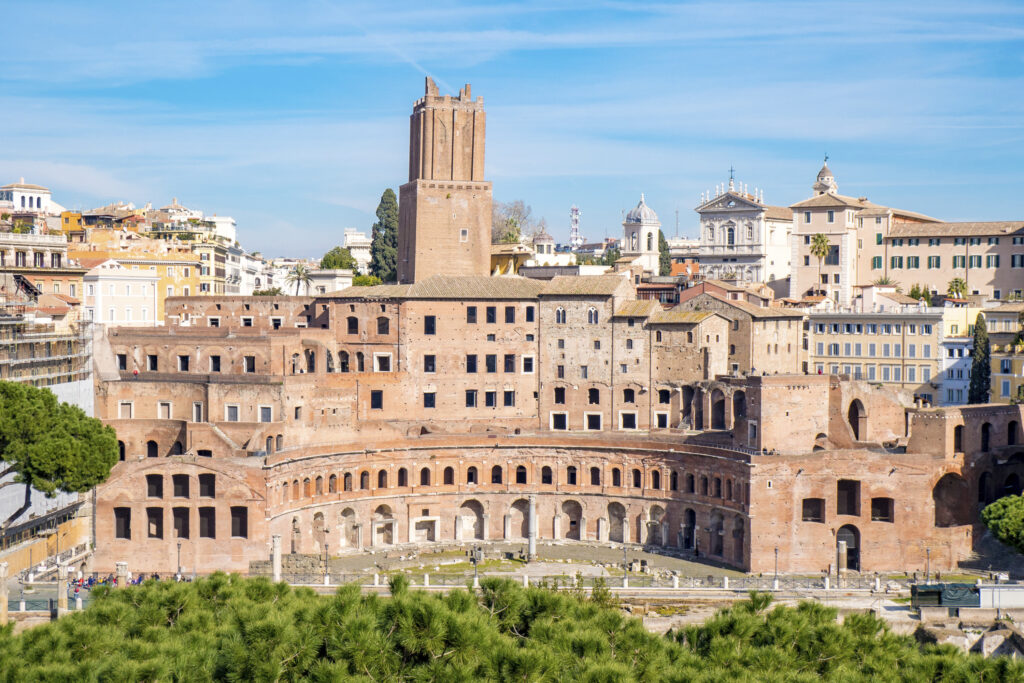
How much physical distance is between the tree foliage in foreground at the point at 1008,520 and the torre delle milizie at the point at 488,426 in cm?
344

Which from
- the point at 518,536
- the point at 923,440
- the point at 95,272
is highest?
the point at 95,272

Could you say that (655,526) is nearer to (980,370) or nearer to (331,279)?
(980,370)

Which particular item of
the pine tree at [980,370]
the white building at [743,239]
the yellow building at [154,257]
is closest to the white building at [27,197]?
the yellow building at [154,257]

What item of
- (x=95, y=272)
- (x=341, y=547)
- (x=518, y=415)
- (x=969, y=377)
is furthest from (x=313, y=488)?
(x=969, y=377)

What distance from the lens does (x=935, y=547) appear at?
199ft

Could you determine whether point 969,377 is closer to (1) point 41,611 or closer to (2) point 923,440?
(2) point 923,440

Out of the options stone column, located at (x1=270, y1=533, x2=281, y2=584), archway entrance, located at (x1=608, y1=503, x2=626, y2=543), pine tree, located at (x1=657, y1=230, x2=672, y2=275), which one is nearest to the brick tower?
archway entrance, located at (x1=608, y1=503, x2=626, y2=543)

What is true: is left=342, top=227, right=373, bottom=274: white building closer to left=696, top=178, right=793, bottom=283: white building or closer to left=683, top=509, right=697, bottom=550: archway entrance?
left=696, top=178, right=793, bottom=283: white building

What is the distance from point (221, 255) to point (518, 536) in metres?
37.9

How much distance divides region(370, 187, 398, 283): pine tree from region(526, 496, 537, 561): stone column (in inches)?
1113

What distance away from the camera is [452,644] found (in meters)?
29.8

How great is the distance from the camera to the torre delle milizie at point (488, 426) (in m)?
60.9

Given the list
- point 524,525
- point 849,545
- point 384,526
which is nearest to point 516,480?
point 524,525

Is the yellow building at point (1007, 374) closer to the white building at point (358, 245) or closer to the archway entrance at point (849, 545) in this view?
the archway entrance at point (849, 545)
